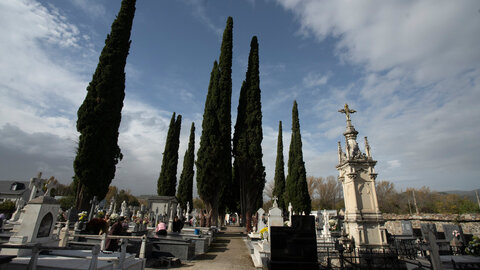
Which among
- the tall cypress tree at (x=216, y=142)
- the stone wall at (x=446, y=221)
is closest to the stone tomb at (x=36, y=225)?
the tall cypress tree at (x=216, y=142)

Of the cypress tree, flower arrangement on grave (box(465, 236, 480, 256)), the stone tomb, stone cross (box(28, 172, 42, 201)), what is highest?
the cypress tree

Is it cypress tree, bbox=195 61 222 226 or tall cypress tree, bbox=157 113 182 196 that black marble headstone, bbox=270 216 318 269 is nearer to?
cypress tree, bbox=195 61 222 226

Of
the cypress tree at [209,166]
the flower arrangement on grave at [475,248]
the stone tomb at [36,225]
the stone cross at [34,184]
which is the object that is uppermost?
the cypress tree at [209,166]

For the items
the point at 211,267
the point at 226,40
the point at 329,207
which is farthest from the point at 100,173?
the point at 329,207

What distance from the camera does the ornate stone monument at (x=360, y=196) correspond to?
10.8 meters

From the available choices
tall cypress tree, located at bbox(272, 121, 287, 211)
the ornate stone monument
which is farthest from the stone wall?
tall cypress tree, located at bbox(272, 121, 287, 211)

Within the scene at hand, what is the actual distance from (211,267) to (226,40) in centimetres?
2166

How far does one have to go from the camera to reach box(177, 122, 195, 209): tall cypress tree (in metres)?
28.3

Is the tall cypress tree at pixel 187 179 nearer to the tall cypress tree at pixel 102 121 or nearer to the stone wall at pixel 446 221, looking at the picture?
the tall cypress tree at pixel 102 121

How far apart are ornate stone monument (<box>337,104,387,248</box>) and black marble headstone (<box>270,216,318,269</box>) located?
698 centimetres

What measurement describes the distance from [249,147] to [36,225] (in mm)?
16445

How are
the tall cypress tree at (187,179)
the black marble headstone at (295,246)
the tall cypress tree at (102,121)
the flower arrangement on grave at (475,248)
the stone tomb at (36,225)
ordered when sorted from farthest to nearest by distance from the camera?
the tall cypress tree at (187,179) → the tall cypress tree at (102,121) → the flower arrangement on grave at (475,248) → the black marble headstone at (295,246) → the stone tomb at (36,225)

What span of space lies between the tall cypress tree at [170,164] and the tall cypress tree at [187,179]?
2.49m

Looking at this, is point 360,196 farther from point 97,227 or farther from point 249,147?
point 97,227
